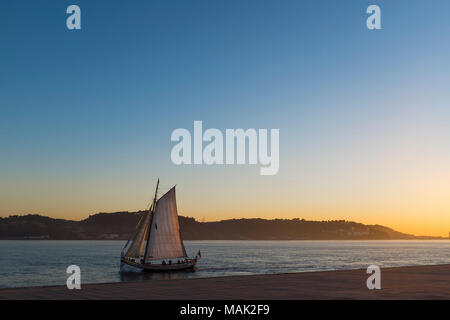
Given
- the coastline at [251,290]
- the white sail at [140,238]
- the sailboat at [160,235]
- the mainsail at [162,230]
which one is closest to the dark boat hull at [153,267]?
the sailboat at [160,235]

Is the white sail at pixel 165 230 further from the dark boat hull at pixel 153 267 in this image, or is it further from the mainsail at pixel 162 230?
the dark boat hull at pixel 153 267

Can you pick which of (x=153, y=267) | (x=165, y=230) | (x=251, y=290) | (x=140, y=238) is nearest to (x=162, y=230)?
(x=165, y=230)

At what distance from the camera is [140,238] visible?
284ft

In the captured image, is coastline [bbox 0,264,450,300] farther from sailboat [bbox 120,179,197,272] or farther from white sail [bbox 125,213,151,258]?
white sail [bbox 125,213,151,258]

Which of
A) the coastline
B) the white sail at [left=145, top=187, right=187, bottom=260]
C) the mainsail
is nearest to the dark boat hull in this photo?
the mainsail

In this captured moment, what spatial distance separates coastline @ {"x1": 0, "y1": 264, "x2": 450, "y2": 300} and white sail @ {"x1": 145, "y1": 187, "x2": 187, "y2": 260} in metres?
54.0

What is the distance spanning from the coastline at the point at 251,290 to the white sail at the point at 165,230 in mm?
54004

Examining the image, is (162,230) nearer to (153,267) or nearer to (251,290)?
(153,267)

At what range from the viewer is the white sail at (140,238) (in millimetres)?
84625
